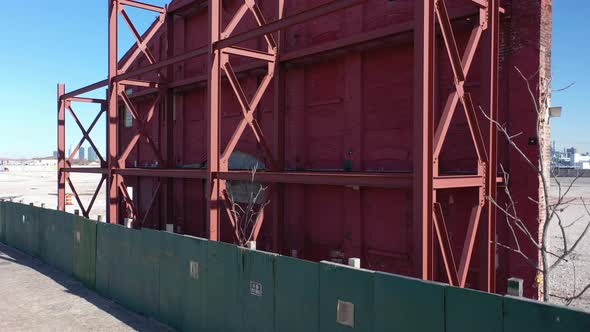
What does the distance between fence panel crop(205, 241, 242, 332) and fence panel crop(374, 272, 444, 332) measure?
2.48m

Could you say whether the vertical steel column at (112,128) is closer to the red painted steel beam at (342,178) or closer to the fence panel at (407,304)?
the red painted steel beam at (342,178)

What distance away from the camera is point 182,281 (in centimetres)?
745

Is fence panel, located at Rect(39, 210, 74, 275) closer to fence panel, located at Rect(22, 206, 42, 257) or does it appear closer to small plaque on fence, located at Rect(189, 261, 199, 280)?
fence panel, located at Rect(22, 206, 42, 257)

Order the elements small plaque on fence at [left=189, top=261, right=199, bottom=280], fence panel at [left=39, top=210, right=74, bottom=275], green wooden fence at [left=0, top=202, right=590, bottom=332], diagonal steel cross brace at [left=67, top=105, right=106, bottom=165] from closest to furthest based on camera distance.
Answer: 1. green wooden fence at [left=0, top=202, right=590, bottom=332]
2. small plaque on fence at [left=189, top=261, right=199, bottom=280]
3. fence panel at [left=39, top=210, right=74, bottom=275]
4. diagonal steel cross brace at [left=67, top=105, right=106, bottom=165]

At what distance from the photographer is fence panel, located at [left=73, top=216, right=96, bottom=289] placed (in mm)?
10008

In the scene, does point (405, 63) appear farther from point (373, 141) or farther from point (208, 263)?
point (208, 263)

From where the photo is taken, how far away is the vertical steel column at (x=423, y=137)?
17.1 feet

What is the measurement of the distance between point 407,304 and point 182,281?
14.2 ft

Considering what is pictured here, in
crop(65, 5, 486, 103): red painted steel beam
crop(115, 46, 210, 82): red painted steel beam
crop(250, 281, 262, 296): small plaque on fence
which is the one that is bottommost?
crop(250, 281, 262, 296): small plaque on fence

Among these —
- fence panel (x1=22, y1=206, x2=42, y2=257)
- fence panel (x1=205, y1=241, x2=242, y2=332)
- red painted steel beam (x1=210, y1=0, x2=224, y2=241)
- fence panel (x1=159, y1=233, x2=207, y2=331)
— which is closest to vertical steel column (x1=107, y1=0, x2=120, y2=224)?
fence panel (x1=22, y1=206, x2=42, y2=257)

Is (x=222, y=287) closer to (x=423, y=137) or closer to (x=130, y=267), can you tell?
(x=130, y=267)

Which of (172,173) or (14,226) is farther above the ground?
(172,173)

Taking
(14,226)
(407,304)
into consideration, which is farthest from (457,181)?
(14,226)

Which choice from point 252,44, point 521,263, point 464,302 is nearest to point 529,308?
point 464,302
